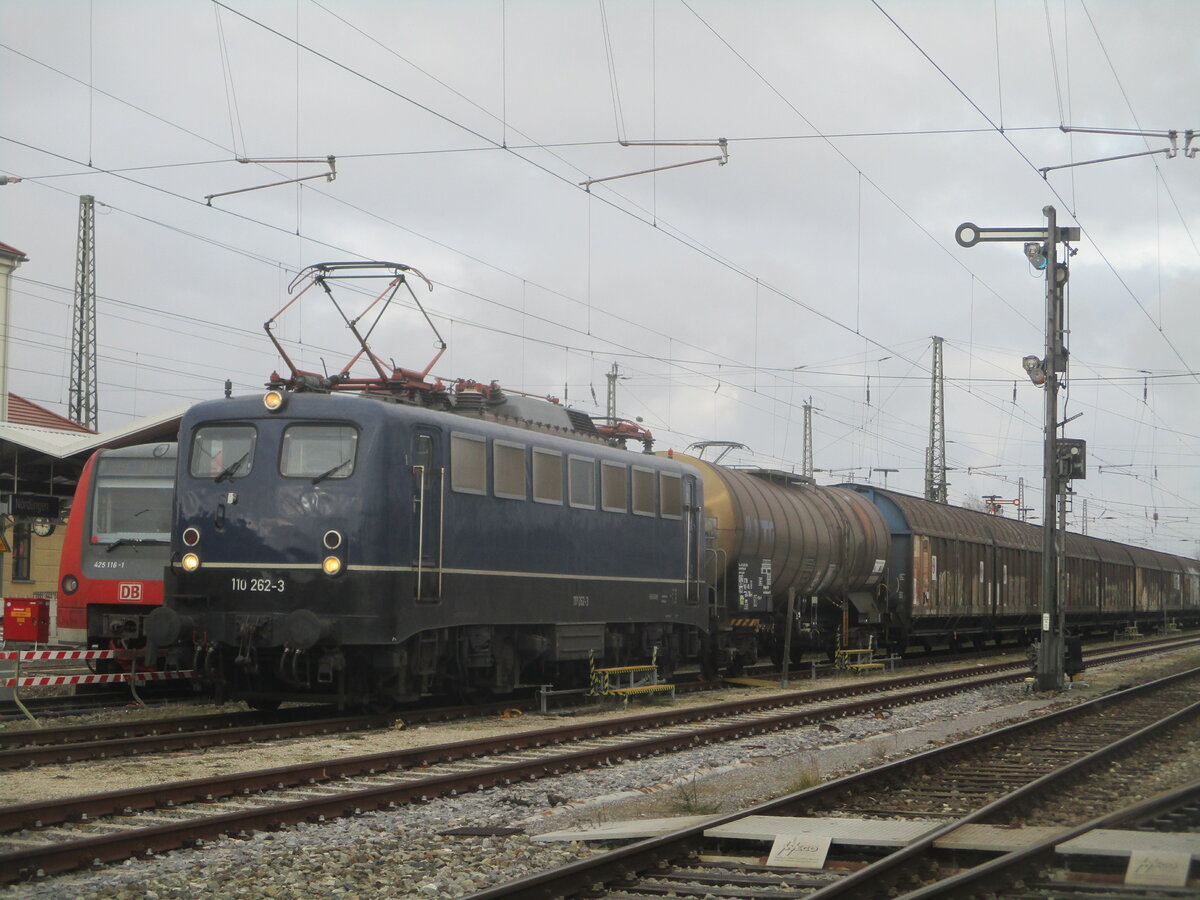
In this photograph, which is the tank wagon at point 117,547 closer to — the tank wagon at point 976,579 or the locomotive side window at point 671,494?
the locomotive side window at point 671,494

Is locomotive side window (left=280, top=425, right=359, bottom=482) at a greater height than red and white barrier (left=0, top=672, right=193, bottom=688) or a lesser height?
greater

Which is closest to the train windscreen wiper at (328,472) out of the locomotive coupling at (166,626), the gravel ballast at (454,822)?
the locomotive coupling at (166,626)

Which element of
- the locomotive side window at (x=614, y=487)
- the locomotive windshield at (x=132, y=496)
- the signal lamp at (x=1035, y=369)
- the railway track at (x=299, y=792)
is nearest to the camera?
the railway track at (x=299, y=792)

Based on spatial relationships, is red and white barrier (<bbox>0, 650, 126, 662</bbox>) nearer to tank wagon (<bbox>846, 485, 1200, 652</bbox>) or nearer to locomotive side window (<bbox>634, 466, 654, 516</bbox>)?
locomotive side window (<bbox>634, 466, 654, 516</bbox>)

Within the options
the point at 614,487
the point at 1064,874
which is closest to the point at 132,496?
the point at 614,487

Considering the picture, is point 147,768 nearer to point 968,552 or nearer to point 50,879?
point 50,879

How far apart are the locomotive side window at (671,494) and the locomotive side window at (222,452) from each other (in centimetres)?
728

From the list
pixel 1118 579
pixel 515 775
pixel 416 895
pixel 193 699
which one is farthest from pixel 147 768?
pixel 1118 579

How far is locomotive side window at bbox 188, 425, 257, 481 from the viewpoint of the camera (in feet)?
48.4

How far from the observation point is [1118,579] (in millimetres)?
49656

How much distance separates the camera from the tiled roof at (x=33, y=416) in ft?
125

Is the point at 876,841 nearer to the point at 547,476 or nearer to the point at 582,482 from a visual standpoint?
the point at 547,476

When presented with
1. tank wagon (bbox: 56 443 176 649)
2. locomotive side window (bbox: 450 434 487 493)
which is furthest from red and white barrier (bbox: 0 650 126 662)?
locomotive side window (bbox: 450 434 487 493)

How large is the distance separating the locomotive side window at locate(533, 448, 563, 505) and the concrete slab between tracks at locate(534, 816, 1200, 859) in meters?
7.85
